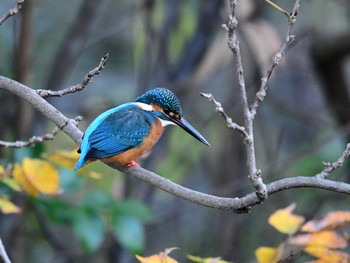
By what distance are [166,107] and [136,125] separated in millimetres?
151

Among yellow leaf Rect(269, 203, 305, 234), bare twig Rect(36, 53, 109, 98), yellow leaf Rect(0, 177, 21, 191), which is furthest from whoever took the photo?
yellow leaf Rect(0, 177, 21, 191)

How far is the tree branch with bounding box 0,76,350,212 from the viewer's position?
4.77ft

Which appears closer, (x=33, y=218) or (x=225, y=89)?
(x=33, y=218)

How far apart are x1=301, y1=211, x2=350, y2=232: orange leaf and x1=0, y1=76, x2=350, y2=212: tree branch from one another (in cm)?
38

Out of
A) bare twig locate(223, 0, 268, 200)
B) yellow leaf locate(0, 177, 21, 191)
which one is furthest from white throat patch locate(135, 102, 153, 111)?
bare twig locate(223, 0, 268, 200)

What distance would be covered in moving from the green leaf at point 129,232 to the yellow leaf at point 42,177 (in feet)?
1.40

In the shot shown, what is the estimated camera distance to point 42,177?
2168 mm

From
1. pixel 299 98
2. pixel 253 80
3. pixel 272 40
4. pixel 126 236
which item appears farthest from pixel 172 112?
pixel 299 98

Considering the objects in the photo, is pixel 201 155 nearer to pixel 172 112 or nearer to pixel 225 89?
pixel 225 89

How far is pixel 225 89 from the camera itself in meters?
5.05

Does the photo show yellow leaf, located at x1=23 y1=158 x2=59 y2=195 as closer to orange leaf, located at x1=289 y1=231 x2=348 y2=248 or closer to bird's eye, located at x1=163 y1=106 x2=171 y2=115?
bird's eye, located at x1=163 y1=106 x2=171 y2=115

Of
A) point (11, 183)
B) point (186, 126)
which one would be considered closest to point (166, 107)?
point (186, 126)

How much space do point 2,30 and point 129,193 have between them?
2.08 metres

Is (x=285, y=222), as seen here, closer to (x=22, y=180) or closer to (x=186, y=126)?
(x=186, y=126)
